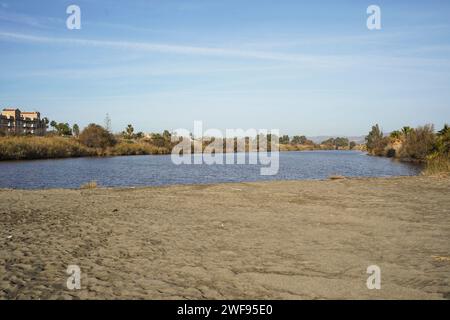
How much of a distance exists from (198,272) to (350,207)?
7.41 m

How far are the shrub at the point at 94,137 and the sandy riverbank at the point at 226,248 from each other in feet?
204

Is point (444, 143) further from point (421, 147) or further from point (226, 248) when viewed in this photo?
point (226, 248)

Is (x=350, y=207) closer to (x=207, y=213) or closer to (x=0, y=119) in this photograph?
(x=207, y=213)

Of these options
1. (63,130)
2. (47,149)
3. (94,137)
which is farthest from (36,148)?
(63,130)

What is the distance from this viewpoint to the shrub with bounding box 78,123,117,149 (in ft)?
238

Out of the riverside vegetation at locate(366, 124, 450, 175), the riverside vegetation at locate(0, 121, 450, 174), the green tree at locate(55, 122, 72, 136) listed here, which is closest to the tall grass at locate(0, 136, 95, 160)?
the riverside vegetation at locate(0, 121, 450, 174)

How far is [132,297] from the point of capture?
14.9 feet

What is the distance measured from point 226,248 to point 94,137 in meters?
71.3

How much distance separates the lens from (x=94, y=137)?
73500mm

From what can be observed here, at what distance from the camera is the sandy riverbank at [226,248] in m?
4.82

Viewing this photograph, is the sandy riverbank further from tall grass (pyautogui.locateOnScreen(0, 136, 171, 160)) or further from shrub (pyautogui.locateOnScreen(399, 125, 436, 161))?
shrub (pyautogui.locateOnScreen(399, 125, 436, 161))

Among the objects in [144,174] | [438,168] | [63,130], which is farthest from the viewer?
[63,130]
